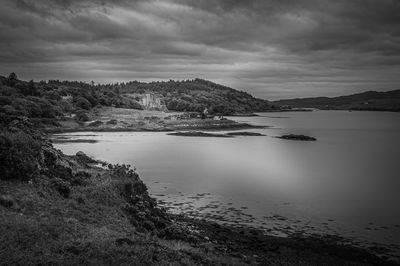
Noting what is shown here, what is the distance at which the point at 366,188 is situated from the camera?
158 ft

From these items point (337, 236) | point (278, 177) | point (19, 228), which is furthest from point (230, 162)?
point (19, 228)

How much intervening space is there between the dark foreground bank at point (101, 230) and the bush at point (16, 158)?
6 centimetres

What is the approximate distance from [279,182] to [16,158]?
36805mm

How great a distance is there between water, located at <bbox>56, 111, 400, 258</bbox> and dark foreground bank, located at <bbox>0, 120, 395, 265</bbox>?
13.2 ft

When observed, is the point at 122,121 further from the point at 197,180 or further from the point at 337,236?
the point at 337,236

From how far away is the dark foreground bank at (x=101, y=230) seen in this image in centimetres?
1642

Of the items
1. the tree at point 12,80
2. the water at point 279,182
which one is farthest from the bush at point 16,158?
the tree at point 12,80

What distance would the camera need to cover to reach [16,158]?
2353 cm

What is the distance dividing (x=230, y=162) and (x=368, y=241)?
42705mm

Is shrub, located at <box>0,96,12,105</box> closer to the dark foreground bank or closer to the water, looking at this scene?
the water

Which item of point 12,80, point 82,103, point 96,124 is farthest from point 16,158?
point 12,80

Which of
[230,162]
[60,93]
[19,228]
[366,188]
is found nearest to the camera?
[19,228]

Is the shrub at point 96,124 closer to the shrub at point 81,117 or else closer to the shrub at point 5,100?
the shrub at point 81,117

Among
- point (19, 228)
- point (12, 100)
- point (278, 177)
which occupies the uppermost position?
point (12, 100)
